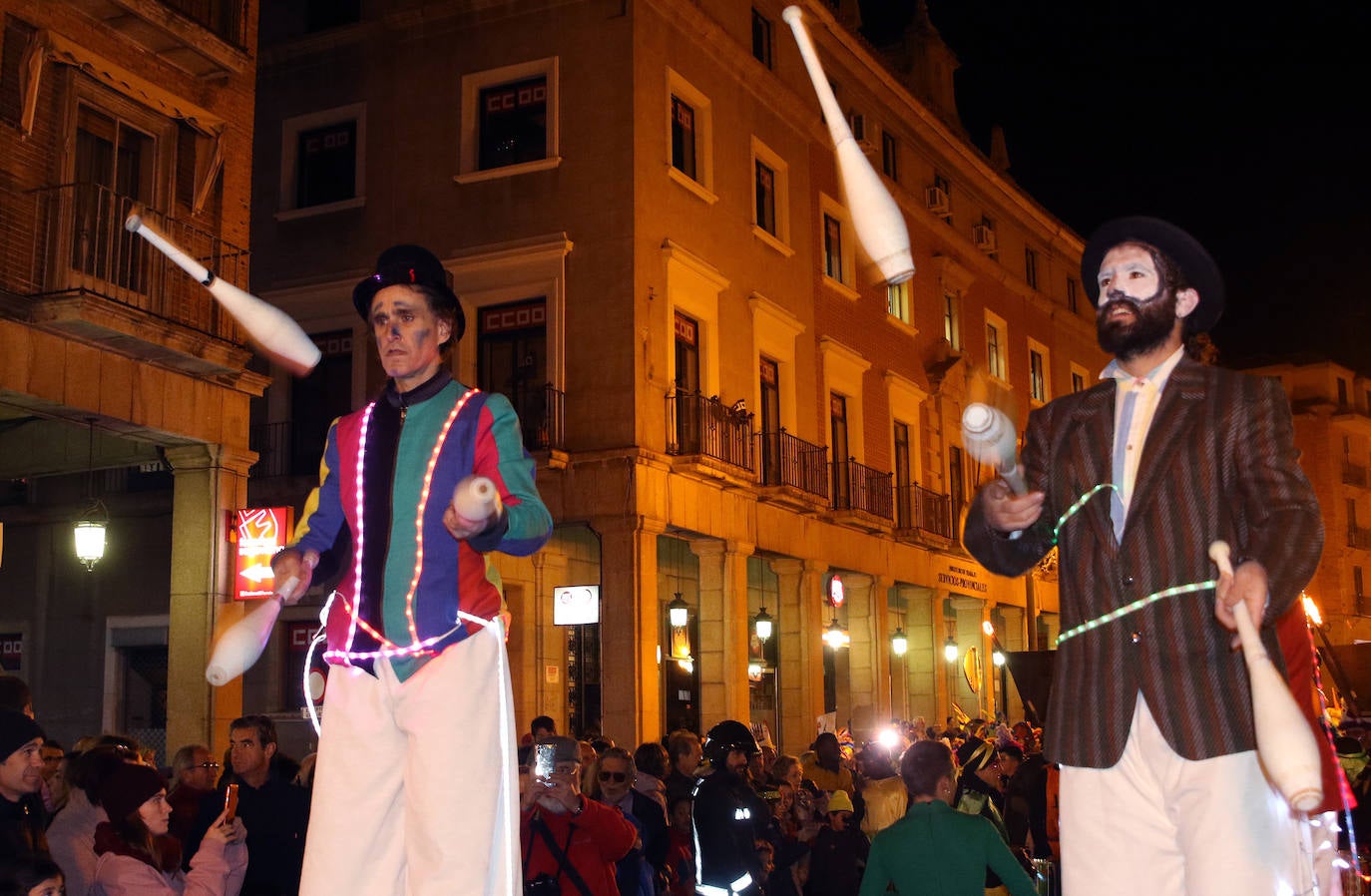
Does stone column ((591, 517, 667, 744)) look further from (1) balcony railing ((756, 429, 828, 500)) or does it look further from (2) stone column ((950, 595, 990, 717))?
(2) stone column ((950, 595, 990, 717))

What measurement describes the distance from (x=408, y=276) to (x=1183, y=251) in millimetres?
2194

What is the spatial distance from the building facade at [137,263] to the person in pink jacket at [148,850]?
837 cm

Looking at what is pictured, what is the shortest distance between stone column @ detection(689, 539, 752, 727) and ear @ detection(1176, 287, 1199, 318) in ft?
66.0

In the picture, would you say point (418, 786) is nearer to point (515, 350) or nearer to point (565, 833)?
point (565, 833)

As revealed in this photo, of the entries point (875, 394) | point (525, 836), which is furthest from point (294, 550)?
point (875, 394)

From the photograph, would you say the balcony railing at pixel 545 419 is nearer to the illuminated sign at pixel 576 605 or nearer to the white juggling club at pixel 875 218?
the illuminated sign at pixel 576 605

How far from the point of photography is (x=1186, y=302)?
157 inches

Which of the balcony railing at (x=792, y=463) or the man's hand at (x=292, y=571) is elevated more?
the balcony railing at (x=792, y=463)

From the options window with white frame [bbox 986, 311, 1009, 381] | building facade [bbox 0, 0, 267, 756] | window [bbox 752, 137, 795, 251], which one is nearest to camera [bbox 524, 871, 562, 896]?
building facade [bbox 0, 0, 267, 756]

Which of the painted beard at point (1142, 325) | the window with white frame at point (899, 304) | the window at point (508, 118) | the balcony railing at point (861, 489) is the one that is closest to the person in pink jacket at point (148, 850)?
the painted beard at point (1142, 325)

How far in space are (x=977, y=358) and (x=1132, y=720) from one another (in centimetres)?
3228

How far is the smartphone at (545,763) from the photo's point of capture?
7.77 metres

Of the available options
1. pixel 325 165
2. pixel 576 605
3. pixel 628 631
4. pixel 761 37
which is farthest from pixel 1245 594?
pixel 761 37

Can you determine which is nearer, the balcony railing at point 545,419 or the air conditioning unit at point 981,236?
the balcony railing at point 545,419
